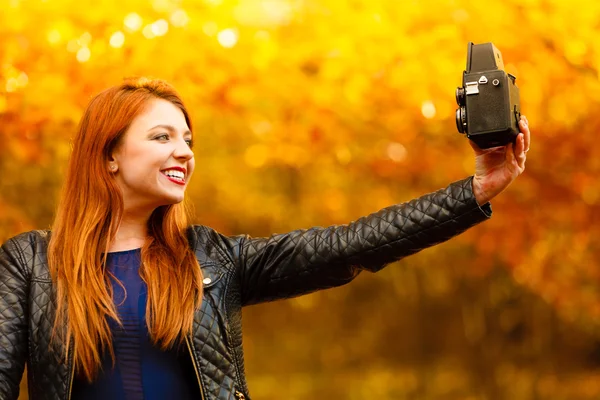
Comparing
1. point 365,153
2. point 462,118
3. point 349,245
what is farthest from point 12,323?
point 365,153

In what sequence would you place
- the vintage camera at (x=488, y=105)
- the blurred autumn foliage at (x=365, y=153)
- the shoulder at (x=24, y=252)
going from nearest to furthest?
1. the vintage camera at (x=488, y=105)
2. the shoulder at (x=24, y=252)
3. the blurred autumn foliage at (x=365, y=153)

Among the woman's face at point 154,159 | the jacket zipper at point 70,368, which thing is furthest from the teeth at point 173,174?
the jacket zipper at point 70,368

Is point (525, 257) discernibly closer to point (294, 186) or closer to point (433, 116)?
point (433, 116)

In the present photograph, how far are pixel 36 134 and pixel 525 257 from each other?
7.59 ft

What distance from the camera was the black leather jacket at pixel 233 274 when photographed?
4.95 ft

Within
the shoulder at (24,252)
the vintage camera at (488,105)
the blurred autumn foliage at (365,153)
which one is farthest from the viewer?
the blurred autumn foliage at (365,153)

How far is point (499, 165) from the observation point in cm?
151

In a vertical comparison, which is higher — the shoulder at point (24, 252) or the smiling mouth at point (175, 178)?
the smiling mouth at point (175, 178)

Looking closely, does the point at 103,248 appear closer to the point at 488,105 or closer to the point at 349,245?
the point at 349,245

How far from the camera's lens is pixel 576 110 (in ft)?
12.1

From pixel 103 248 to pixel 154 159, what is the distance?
0.20 metres

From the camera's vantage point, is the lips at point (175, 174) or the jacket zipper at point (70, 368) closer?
the jacket zipper at point (70, 368)

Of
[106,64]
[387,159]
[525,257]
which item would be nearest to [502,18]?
[387,159]

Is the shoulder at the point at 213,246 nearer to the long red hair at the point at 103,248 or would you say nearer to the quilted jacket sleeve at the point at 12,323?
the long red hair at the point at 103,248
